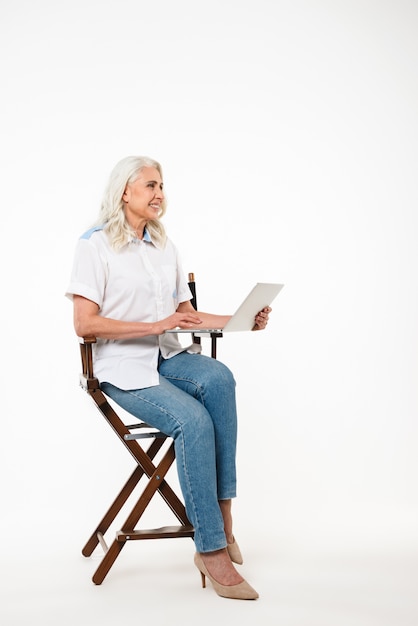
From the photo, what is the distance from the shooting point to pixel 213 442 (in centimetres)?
282

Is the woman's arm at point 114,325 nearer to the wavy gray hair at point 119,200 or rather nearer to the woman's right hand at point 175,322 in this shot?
the woman's right hand at point 175,322

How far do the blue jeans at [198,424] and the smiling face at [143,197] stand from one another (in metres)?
0.57

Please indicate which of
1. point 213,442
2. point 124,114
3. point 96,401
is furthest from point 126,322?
point 124,114

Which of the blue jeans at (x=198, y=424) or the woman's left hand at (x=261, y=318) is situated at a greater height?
the woman's left hand at (x=261, y=318)

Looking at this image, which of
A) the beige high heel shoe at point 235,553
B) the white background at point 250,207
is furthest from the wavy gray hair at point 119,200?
the beige high heel shoe at point 235,553

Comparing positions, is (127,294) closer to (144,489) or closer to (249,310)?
(249,310)

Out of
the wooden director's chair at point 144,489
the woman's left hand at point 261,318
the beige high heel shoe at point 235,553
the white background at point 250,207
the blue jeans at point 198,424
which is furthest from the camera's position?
the white background at point 250,207

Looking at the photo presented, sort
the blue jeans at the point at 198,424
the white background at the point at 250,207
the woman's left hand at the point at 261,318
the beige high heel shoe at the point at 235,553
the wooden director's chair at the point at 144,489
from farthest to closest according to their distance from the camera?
the white background at the point at 250,207, the beige high heel shoe at the point at 235,553, the woman's left hand at the point at 261,318, the wooden director's chair at the point at 144,489, the blue jeans at the point at 198,424

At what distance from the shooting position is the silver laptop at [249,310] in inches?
110

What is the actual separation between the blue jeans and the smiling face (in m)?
0.57

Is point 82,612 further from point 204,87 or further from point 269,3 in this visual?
point 269,3

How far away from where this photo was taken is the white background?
4.19m

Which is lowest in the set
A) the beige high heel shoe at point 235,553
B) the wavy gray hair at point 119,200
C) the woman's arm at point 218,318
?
the beige high heel shoe at point 235,553

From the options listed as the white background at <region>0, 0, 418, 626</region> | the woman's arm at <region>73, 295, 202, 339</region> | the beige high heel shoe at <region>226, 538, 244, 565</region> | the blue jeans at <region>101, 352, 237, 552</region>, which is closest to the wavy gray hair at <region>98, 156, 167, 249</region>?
→ the woman's arm at <region>73, 295, 202, 339</region>
